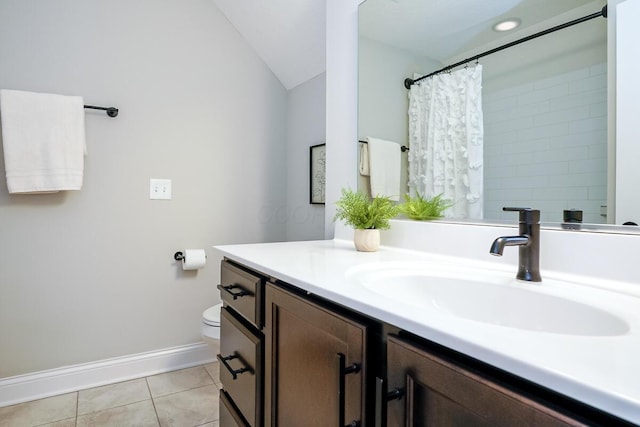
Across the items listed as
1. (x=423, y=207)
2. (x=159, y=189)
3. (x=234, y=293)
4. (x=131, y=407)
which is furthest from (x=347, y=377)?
(x=159, y=189)

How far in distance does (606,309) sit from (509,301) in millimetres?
199

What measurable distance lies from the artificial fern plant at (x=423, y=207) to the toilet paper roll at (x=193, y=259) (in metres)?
1.36

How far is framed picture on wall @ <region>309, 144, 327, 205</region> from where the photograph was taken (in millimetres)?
2264

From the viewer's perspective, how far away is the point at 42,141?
1745 millimetres

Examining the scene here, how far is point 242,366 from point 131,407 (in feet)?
3.46

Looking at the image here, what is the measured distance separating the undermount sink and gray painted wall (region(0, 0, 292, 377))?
159cm

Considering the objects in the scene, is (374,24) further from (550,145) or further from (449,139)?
(550,145)

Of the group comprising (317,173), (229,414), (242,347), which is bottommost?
(229,414)

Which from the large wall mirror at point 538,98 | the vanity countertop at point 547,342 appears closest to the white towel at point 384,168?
the large wall mirror at point 538,98

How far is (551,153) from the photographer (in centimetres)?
95

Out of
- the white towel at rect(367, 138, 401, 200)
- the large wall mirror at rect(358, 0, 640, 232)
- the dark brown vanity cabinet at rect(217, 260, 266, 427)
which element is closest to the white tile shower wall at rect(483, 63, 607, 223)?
the large wall mirror at rect(358, 0, 640, 232)

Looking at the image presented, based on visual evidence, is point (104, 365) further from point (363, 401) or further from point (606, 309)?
point (606, 309)

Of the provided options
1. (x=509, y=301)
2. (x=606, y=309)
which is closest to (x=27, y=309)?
(x=509, y=301)

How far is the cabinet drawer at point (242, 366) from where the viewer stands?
104 cm
